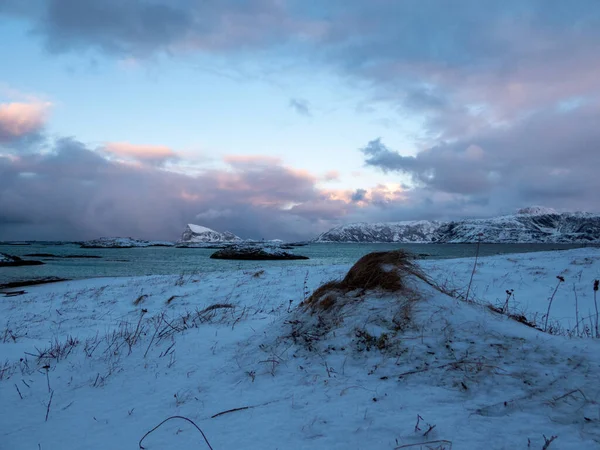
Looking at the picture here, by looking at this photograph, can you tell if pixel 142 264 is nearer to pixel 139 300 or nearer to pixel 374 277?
pixel 139 300

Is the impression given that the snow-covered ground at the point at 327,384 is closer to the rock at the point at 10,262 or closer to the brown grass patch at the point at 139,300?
the brown grass patch at the point at 139,300

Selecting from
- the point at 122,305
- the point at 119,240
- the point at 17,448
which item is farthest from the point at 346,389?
the point at 119,240

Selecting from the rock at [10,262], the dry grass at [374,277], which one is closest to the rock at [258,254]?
the rock at [10,262]

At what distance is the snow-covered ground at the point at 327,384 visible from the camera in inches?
98.7

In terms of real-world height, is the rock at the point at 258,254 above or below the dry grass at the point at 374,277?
below

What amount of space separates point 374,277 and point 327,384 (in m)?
2.29

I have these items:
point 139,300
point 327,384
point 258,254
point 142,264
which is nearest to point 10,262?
point 142,264

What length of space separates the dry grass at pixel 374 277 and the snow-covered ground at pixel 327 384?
0.24m

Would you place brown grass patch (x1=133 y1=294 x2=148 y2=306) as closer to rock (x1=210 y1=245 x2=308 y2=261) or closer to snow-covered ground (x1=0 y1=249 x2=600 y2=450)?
snow-covered ground (x1=0 y1=249 x2=600 y2=450)

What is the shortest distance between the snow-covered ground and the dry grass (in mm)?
238

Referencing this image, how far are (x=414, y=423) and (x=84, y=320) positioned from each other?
31.5 feet

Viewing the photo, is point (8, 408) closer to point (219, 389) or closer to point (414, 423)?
point (219, 389)

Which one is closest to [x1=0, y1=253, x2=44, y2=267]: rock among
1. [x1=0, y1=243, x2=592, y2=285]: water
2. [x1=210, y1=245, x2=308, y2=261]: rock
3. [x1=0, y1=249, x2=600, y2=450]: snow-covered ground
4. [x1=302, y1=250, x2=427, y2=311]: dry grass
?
[x1=0, y1=243, x2=592, y2=285]: water

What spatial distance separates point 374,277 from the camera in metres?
5.30
